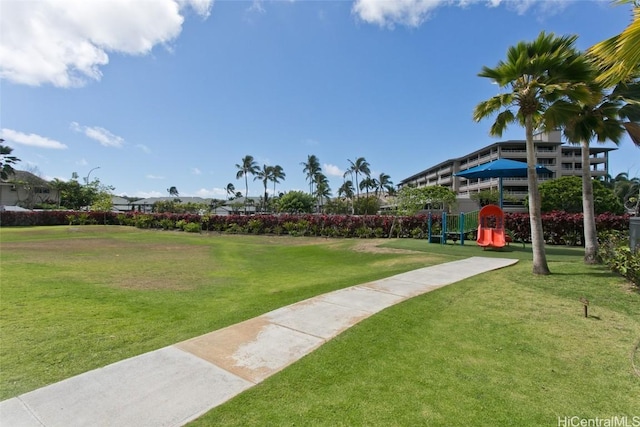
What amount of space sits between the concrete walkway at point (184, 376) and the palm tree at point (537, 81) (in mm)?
5007

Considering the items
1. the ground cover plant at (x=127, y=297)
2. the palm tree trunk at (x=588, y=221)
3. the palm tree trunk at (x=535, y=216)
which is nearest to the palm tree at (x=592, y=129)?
the palm tree trunk at (x=588, y=221)

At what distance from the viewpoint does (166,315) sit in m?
5.14

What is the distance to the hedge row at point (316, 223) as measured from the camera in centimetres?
1311

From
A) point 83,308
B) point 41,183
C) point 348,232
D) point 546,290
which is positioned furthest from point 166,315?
point 41,183

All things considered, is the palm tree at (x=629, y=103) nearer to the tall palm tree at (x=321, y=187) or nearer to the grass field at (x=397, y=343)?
the grass field at (x=397, y=343)

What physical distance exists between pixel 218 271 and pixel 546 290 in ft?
25.9

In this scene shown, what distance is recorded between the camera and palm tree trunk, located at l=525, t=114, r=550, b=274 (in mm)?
7375

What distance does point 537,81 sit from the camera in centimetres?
735

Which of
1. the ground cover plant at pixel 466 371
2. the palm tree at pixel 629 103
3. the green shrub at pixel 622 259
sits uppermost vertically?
the palm tree at pixel 629 103

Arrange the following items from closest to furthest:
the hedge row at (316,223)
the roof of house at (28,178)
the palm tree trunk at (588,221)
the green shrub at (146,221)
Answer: the palm tree trunk at (588,221) → the hedge row at (316,223) → the green shrub at (146,221) → the roof of house at (28,178)

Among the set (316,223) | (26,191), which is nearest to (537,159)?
(316,223)

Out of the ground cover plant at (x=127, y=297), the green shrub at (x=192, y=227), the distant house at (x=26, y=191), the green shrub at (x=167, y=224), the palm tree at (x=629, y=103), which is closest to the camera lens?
the ground cover plant at (x=127, y=297)

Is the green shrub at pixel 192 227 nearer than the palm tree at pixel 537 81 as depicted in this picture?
No

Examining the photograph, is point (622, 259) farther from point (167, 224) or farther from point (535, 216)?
point (167, 224)
